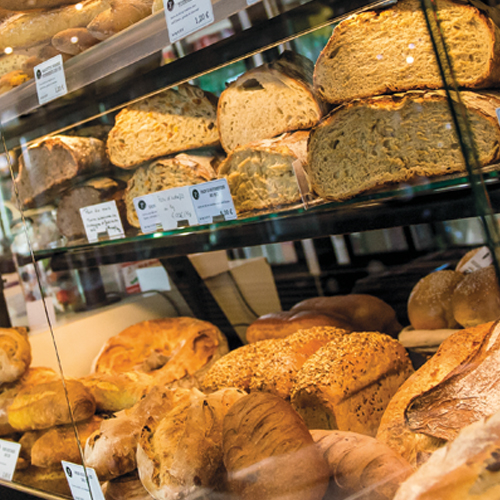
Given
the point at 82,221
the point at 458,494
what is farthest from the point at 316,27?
the point at 82,221

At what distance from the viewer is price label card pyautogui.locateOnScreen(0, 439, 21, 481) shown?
1.51 m

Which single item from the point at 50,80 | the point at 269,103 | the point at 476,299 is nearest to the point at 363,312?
the point at 476,299

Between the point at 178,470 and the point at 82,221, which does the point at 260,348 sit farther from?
the point at 82,221

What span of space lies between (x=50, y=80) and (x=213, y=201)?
0.49 meters

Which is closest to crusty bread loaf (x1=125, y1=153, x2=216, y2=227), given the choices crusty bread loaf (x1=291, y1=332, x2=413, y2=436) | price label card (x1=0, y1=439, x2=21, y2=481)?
crusty bread loaf (x1=291, y1=332, x2=413, y2=436)

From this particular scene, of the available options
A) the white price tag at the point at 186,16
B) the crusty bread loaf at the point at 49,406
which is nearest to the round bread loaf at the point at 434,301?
the white price tag at the point at 186,16

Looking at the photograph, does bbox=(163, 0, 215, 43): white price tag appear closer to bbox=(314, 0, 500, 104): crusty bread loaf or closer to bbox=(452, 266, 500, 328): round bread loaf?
bbox=(314, 0, 500, 104): crusty bread loaf

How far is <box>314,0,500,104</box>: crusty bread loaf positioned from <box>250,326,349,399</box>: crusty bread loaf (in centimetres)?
58

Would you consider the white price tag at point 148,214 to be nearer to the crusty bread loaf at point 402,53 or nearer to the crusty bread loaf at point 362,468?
the crusty bread loaf at point 402,53

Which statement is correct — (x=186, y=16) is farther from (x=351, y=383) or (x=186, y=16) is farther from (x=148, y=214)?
(x=351, y=383)

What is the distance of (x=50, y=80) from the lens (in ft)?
4.03

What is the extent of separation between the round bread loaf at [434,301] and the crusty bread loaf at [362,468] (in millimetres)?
408

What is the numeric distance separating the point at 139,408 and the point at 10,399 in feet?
1.95

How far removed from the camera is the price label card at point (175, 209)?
3.93 feet
